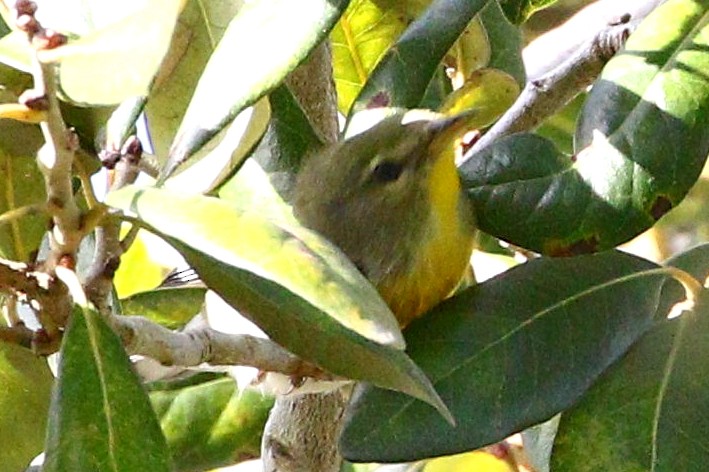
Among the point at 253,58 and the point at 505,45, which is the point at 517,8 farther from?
the point at 253,58

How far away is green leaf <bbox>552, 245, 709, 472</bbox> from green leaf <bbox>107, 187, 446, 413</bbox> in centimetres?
21

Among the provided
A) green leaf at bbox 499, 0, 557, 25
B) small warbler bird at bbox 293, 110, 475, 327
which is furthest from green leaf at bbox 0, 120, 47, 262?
green leaf at bbox 499, 0, 557, 25

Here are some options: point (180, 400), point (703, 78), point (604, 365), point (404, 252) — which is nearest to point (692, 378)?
point (604, 365)

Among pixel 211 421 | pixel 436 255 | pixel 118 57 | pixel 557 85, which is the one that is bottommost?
pixel 211 421

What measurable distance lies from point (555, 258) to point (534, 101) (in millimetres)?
224

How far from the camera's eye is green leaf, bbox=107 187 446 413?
21.1 inches

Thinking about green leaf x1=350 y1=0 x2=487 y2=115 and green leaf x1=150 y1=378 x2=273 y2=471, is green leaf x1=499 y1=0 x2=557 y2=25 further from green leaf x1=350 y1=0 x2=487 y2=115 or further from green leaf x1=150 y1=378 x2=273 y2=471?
green leaf x1=150 y1=378 x2=273 y2=471

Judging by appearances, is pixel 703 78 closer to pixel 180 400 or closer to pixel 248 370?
pixel 248 370

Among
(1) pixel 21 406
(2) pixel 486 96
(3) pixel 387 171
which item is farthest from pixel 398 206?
(1) pixel 21 406

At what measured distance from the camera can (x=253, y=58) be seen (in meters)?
0.71

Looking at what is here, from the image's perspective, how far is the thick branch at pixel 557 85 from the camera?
3.37 ft

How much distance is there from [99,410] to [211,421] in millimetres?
569

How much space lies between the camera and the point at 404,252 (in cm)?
104

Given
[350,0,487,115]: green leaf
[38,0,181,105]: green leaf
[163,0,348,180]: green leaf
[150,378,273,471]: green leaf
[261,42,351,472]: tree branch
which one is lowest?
[150,378,273,471]: green leaf
